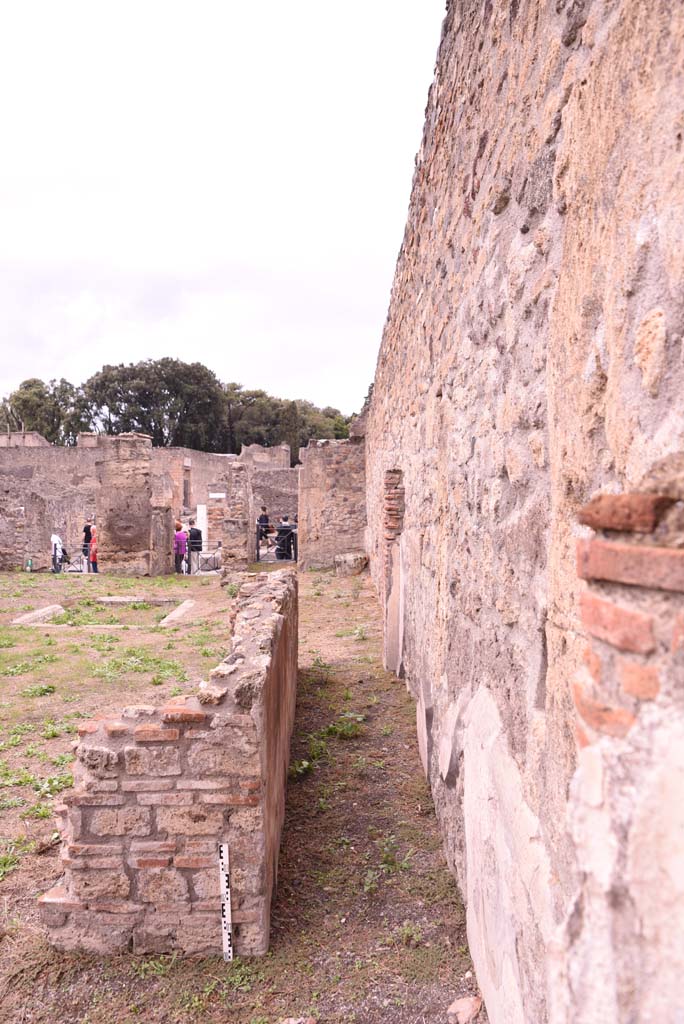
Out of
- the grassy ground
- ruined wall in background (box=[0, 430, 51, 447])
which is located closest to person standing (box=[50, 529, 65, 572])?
the grassy ground

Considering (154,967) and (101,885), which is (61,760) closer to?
(101,885)

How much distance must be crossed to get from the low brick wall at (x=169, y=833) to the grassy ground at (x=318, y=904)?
0.11m

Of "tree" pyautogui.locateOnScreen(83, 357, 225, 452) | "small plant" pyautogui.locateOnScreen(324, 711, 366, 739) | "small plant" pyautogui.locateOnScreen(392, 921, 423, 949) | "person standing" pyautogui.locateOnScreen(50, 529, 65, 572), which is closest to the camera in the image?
"small plant" pyautogui.locateOnScreen(392, 921, 423, 949)

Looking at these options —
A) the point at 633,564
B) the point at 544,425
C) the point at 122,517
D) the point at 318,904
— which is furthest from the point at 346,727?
the point at 122,517

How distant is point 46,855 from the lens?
347cm

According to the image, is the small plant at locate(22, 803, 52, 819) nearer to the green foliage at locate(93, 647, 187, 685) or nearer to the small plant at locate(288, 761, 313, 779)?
the small plant at locate(288, 761, 313, 779)

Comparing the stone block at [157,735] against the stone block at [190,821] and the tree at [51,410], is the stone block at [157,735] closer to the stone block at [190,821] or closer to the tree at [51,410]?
the stone block at [190,821]

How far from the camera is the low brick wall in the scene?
8.94 ft

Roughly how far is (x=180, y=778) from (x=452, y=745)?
3.75 ft

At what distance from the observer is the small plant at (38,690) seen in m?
6.05

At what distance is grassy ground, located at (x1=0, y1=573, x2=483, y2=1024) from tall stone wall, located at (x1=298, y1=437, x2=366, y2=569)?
9.19 m

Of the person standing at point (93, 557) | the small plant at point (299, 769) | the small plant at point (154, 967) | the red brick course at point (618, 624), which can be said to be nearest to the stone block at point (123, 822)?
the small plant at point (154, 967)

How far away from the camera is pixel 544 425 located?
180 centimetres

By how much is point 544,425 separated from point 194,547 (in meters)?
15.3
